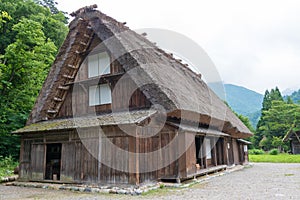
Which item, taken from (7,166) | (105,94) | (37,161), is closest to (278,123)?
(105,94)

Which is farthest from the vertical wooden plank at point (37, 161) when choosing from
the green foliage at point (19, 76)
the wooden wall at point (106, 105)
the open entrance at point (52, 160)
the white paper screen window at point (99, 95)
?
the green foliage at point (19, 76)

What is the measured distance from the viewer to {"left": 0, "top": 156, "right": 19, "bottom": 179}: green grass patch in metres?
11.5

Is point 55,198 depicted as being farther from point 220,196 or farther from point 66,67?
point 66,67

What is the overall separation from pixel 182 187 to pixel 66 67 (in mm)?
6948

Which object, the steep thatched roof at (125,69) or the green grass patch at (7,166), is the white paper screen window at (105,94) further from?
the green grass patch at (7,166)

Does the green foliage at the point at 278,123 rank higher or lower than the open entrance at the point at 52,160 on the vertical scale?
higher

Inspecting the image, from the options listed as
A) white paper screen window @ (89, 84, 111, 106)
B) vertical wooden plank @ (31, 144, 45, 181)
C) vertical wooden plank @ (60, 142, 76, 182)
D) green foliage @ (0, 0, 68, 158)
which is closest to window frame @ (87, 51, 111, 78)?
white paper screen window @ (89, 84, 111, 106)

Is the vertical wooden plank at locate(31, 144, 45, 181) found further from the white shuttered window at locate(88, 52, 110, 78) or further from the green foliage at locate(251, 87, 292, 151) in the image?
the green foliage at locate(251, 87, 292, 151)

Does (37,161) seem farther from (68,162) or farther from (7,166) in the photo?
(7,166)

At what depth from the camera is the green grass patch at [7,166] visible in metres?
11.5

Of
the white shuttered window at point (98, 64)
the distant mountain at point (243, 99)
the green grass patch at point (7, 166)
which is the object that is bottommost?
the green grass patch at point (7, 166)

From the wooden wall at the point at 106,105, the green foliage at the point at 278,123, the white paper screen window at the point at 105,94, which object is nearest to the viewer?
the wooden wall at the point at 106,105

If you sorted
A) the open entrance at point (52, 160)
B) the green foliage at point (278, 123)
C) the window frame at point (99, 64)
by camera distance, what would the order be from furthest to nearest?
the green foliage at point (278, 123)
the open entrance at point (52, 160)
the window frame at point (99, 64)

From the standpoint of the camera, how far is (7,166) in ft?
42.9
